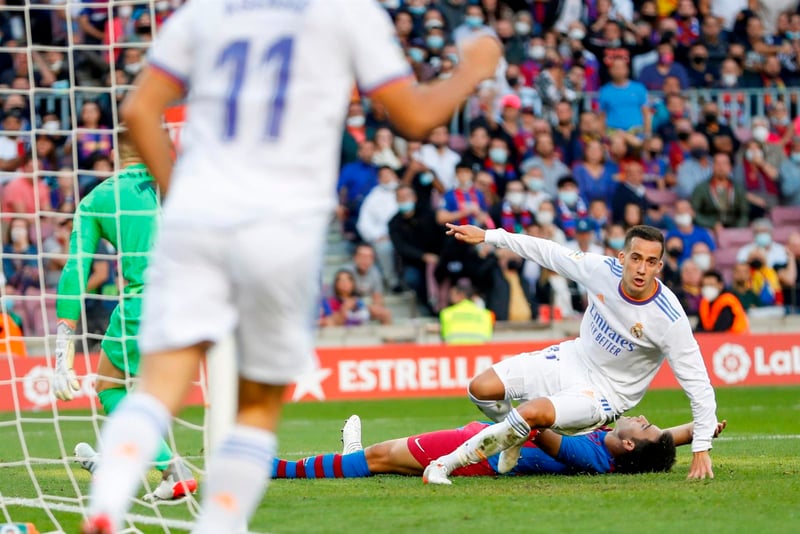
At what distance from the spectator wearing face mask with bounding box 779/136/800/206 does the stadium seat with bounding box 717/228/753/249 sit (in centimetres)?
148

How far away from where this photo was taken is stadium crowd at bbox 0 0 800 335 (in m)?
18.2

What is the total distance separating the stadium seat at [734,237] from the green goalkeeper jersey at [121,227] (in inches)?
562

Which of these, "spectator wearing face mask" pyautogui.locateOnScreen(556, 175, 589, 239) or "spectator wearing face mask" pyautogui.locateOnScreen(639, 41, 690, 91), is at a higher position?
"spectator wearing face mask" pyautogui.locateOnScreen(639, 41, 690, 91)

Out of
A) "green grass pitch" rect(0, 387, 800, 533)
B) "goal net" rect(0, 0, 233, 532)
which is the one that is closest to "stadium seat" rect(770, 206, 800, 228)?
"goal net" rect(0, 0, 233, 532)

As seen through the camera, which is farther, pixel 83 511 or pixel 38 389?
pixel 38 389

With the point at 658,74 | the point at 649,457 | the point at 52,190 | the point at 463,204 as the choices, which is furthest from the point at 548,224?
the point at 649,457

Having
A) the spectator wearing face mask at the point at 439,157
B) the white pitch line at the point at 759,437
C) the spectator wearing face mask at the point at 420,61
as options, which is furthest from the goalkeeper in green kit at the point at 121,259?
the spectator wearing face mask at the point at 420,61

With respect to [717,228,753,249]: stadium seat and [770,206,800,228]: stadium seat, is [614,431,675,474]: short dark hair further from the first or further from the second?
[770,206,800,228]: stadium seat

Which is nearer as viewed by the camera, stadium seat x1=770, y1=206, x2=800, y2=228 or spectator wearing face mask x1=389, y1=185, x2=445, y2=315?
spectator wearing face mask x1=389, y1=185, x2=445, y2=315

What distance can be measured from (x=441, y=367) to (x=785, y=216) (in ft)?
23.9

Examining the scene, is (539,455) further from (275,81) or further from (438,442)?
(275,81)

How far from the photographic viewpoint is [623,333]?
28.6ft

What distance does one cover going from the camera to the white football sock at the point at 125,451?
420cm

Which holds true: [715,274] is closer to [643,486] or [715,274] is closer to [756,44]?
[756,44]
